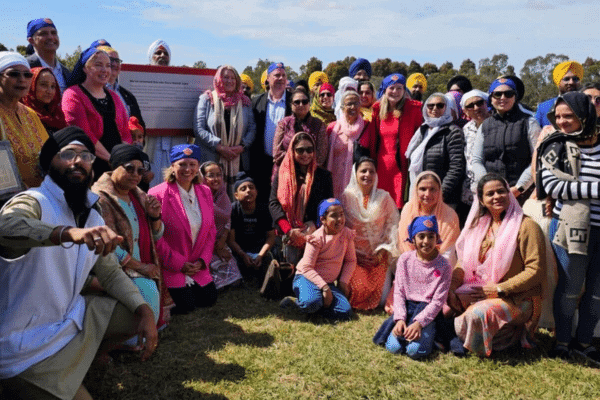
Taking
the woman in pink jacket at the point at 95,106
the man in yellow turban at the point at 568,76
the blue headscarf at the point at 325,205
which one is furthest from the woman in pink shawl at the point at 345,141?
the woman in pink jacket at the point at 95,106

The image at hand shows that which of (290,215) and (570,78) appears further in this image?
(570,78)

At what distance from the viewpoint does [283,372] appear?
419 centimetres

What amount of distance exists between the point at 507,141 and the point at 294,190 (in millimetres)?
2318

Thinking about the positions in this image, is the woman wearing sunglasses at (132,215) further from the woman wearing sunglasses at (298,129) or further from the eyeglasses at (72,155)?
the woman wearing sunglasses at (298,129)

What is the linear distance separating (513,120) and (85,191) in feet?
13.8

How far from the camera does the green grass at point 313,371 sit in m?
3.88

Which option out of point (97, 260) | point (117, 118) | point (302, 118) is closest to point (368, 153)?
point (302, 118)

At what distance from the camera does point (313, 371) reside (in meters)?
4.19

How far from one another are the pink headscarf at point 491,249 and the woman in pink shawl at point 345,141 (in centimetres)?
214

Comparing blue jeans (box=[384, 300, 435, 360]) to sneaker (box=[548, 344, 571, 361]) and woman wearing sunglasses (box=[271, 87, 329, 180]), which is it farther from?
woman wearing sunglasses (box=[271, 87, 329, 180])

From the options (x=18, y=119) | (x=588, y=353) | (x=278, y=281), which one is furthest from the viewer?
(x=278, y=281)

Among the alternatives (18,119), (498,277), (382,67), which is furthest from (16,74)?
(382,67)

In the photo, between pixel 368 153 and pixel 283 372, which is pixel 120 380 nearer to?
pixel 283 372

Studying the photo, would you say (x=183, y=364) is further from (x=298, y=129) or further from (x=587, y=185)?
(x=587, y=185)
